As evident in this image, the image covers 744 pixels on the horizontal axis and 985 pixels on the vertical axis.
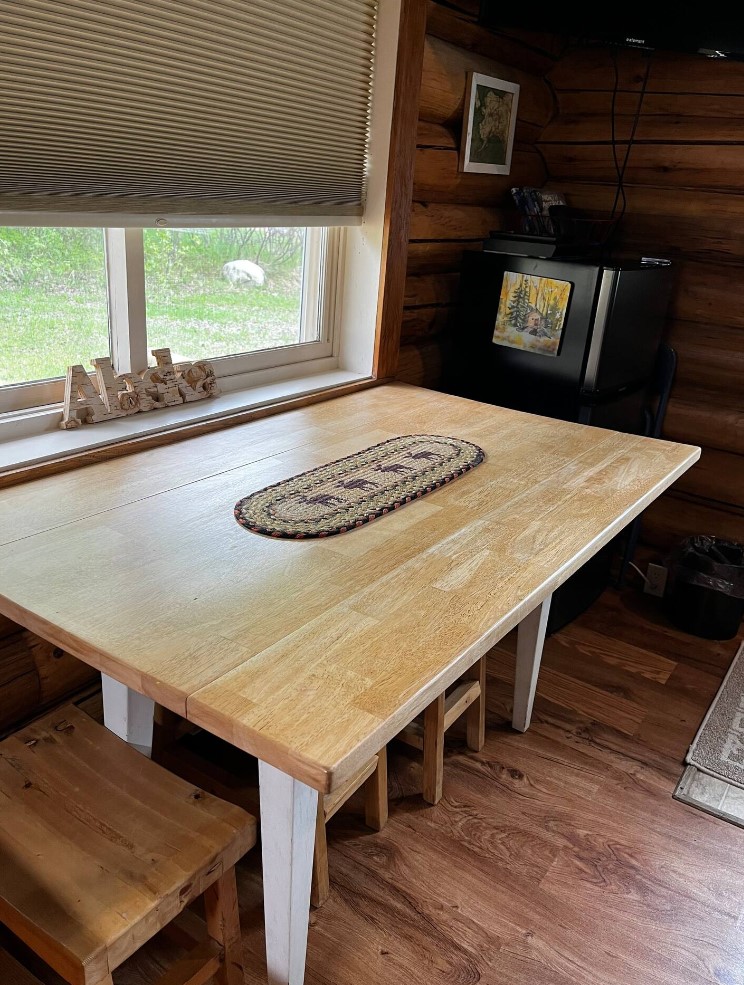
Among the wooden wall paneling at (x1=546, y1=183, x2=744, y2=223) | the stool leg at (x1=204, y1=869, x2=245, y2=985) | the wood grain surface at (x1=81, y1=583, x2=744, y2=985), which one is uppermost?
the wooden wall paneling at (x1=546, y1=183, x2=744, y2=223)

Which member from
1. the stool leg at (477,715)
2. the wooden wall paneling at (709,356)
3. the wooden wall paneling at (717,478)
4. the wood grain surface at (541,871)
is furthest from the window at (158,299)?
the wooden wall paneling at (717,478)

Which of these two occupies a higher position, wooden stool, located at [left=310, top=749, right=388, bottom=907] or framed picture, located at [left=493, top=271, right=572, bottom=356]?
framed picture, located at [left=493, top=271, right=572, bottom=356]

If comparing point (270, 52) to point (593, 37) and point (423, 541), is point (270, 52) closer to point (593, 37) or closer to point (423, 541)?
point (593, 37)

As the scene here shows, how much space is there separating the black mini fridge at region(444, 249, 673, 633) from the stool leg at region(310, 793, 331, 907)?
4.09 feet

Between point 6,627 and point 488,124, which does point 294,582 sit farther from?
point 488,124

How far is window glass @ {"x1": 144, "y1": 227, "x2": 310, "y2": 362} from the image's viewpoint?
2.00 meters

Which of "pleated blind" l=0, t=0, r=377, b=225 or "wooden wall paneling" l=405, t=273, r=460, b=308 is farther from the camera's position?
"wooden wall paneling" l=405, t=273, r=460, b=308

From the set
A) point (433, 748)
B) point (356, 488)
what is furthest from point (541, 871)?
point (356, 488)

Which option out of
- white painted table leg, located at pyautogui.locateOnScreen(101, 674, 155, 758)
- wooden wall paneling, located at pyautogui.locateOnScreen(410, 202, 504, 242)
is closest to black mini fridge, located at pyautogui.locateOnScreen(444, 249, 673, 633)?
wooden wall paneling, located at pyautogui.locateOnScreen(410, 202, 504, 242)

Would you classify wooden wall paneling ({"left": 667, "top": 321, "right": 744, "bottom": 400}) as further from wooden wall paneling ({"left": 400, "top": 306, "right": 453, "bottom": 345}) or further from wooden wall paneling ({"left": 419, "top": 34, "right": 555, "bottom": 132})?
→ wooden wall paneling ({"left": 419, "top": 34, "right": 555, "bottom": 132})

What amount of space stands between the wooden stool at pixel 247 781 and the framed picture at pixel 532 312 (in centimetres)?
135

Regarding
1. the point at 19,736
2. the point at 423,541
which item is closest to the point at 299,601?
the point at 423,541

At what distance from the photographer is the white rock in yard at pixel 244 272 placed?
216cm

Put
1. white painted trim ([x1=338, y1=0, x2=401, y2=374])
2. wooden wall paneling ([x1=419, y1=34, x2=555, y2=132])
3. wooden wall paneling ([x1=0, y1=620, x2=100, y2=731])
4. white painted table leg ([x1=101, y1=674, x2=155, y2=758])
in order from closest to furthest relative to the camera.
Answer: white painted table leg ([x1=101, y1=674, x2=155, y2=758]), wooden wall paneling ([x1=0, y1=620, x2=100, y2=731]), white painted trim ([x1=338, y1=0, x2=401, y2=374]), wooden wall paneling ([x1=419, y1=34, x2=555, y2=132])
